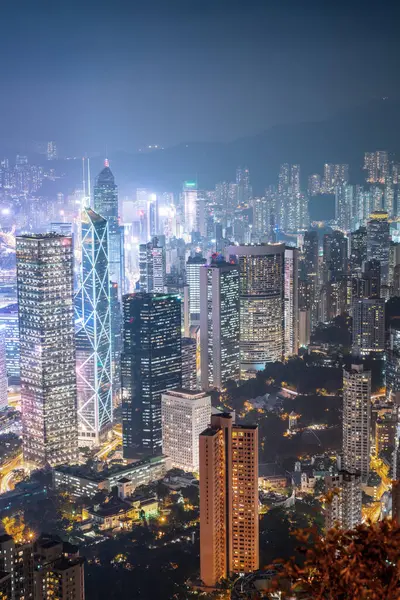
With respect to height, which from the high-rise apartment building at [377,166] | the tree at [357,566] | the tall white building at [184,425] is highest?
the high-rise apartment building at [377,166]

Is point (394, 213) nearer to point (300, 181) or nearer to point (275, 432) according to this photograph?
point (300, 181)

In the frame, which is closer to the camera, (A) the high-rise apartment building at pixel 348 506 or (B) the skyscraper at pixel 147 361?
(A) the high-rise apartment building at pixel 348 506

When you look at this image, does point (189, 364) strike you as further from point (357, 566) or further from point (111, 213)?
point (357, 566)

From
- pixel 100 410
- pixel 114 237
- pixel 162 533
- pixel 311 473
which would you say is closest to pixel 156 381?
pixel 100 410

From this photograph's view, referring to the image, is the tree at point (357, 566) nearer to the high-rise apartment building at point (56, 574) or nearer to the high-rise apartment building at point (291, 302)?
the high-rise apartment building at point (56, 574)

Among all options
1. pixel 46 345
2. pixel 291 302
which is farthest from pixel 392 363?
pixel 46 345

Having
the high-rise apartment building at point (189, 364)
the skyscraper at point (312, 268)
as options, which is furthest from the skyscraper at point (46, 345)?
the skyscraper at point (312, 268)
